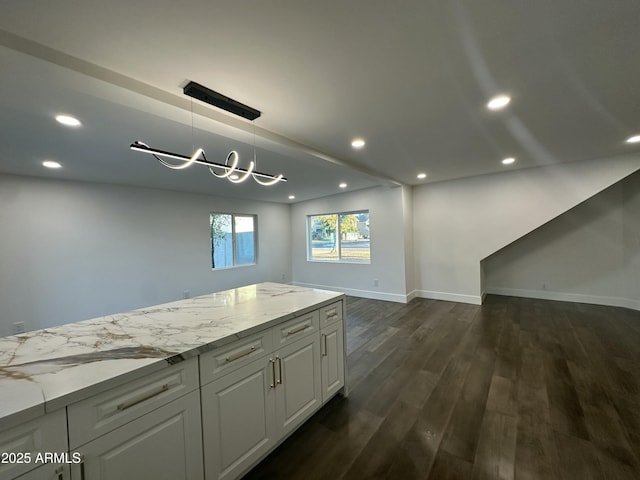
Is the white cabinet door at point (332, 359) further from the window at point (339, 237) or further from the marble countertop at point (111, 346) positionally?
the window at point (339, 237)

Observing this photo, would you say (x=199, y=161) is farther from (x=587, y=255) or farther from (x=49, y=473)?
(x=587, y=255)

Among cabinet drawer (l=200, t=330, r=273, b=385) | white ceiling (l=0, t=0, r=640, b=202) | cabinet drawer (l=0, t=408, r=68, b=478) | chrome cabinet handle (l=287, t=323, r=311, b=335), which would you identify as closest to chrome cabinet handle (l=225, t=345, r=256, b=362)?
cabinet drawer (l=200, t=330, r=273, b=385)

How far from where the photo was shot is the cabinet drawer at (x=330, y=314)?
2022mm

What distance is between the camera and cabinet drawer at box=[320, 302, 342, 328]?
6.63 ft

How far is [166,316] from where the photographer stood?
169 centimetres

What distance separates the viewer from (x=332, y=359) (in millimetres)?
2111

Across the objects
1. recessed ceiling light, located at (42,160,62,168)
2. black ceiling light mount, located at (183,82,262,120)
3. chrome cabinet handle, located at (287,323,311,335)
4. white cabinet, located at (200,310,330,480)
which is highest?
black ceiling light mount, located at (183,82,262,120)

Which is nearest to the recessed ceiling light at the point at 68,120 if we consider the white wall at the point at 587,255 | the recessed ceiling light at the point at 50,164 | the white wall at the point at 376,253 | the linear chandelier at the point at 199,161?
the linear chandelier at the point at 199,161

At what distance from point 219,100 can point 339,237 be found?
464cm

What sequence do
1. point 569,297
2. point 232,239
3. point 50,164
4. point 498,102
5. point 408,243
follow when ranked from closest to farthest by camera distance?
point 498,102
point 50,164
point 569,297
point 408,243
point 232,239

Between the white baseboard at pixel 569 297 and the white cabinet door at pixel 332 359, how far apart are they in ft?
15.6

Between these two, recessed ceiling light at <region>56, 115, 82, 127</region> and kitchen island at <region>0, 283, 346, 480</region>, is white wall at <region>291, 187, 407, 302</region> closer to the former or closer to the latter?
kitchen island at <region>0, 283, 346, 480</region>

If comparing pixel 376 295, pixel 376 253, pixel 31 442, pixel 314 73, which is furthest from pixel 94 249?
pixel 376 295

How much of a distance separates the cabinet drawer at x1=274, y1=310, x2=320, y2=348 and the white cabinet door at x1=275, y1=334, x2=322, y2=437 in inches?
1.7
